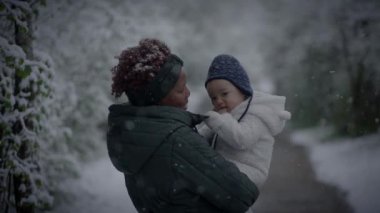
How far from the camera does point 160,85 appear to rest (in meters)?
2.05

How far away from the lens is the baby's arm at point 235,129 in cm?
216

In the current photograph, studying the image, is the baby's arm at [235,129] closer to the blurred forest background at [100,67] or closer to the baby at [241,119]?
the baby at [241,119]

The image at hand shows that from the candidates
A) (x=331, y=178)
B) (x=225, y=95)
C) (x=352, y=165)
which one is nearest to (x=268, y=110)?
(x=225, y=95)

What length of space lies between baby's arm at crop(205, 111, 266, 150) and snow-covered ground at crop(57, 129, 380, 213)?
486 centimetres

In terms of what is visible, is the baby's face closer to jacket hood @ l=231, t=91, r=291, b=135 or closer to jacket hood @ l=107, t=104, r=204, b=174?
jacket hood @ l=231, t=91, r=291, b=135

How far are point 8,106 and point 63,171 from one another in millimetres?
3393

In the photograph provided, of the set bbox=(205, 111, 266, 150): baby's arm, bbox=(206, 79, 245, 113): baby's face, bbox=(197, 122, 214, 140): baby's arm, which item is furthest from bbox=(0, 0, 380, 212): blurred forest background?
bbox=(205, 111, 266, 150): baby's arm

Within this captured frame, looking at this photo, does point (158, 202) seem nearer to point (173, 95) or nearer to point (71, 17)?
point (173, 95)

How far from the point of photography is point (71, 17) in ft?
27.5

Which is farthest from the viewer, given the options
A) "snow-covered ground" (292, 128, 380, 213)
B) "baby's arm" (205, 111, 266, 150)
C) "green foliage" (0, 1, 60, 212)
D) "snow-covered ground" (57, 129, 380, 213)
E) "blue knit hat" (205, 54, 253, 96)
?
"snow-covered ground" (57, 129, 380, 213)

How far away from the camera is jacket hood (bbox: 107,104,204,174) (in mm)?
1997

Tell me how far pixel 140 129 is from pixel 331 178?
24.7 ft

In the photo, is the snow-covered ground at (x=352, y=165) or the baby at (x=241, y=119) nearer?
the baby at (x=241, y=119)

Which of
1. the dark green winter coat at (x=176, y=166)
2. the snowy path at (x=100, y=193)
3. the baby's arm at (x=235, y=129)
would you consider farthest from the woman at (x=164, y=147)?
the snowy path at (x=100, y=193)
